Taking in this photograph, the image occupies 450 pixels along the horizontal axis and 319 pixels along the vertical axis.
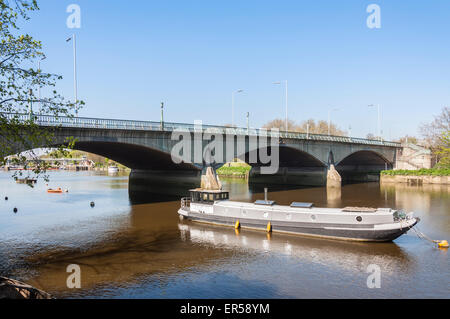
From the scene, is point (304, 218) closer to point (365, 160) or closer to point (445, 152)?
point (445, 152)

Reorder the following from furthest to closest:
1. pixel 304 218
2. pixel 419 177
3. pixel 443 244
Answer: pixel 419 177, pixel 304 218, pixel 443 244

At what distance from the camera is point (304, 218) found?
1093 inches

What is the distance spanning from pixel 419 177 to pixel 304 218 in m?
61.0

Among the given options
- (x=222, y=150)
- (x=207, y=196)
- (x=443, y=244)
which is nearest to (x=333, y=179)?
(x=222, y=150)

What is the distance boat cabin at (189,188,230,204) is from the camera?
1304 inches

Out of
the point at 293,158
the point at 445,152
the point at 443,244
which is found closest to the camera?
the point at 443,244

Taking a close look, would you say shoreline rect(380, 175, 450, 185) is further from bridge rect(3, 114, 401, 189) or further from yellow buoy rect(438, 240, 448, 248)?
yellow buoy rect(438, 240, 448, 248)

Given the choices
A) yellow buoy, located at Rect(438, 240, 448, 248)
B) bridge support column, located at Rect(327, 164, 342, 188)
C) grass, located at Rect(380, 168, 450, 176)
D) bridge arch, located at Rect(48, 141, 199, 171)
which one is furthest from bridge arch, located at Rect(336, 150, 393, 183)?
yellow buoy, located at Rect(438, 240, 448, 248)

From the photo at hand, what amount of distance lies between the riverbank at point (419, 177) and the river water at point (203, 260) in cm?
4546

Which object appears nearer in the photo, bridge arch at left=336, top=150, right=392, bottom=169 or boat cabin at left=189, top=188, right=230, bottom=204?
boat cabin at left=189, top=188, right=230, bottom=204

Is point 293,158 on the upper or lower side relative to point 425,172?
upper

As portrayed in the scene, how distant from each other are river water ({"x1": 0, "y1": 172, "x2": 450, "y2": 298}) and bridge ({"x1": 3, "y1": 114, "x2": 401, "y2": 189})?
9.21 metres

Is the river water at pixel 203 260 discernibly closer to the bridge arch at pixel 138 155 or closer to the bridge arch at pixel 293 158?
the bridge arch at pixel 138 155

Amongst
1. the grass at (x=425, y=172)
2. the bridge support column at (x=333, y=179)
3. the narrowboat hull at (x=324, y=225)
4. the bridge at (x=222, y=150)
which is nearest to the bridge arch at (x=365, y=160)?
the bridge at (x=222, y=150)
